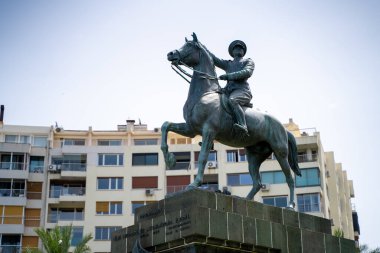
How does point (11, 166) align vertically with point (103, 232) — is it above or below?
above

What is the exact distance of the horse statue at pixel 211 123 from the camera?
18000mm

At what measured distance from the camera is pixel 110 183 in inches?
2901

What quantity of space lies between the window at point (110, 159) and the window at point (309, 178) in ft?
60.7

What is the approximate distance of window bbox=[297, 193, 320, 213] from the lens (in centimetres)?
6838

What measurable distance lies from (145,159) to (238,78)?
183 feet

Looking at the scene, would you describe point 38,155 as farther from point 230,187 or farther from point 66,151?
point 230,187

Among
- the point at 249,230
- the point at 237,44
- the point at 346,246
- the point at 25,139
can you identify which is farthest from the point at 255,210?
the point at 25,139

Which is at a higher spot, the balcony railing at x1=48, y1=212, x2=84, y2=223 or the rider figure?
the rider figure

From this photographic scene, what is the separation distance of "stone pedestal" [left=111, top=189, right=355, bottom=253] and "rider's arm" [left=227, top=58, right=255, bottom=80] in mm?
3383

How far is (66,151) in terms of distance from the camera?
74312 millimetres

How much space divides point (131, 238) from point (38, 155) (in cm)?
5848

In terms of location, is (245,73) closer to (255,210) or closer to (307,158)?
(255,210)

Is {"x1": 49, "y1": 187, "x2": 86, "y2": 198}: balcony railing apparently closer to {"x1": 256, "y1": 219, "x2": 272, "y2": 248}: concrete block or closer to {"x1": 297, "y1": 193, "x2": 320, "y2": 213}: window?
{"x1": 297, "y1": 193, "x2": 320, "y2": 213}: window

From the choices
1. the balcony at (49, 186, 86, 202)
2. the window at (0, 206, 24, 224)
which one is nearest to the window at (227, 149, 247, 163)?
the balcony at (49, 186, 86, 202)
